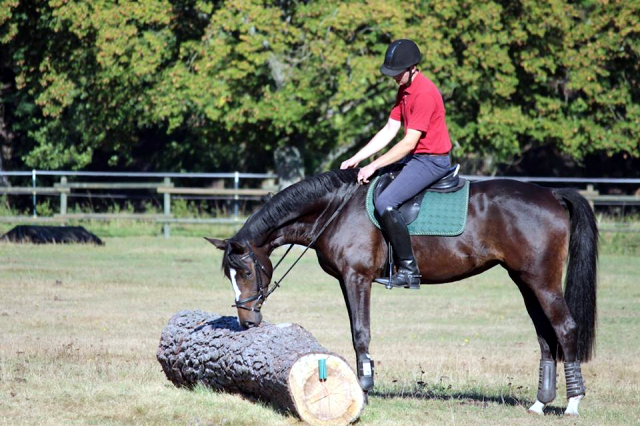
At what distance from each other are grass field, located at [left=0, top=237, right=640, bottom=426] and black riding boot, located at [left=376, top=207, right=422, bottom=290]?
1.04 metres

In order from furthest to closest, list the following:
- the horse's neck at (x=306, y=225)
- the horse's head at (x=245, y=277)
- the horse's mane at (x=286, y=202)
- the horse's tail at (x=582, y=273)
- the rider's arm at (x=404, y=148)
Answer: the horse's tail at (x=582, y=273) → the horse's neck at (x=306, y=225) → the horse's mane at (x=286, y=202) → the horse's head at (x=245, y=277) → the rider's arm at (x=404, y=148)

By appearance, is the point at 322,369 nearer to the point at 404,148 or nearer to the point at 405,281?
the point at 405,281

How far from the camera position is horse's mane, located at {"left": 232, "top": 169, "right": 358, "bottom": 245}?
7.86 metres

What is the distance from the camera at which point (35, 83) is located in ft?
94.2

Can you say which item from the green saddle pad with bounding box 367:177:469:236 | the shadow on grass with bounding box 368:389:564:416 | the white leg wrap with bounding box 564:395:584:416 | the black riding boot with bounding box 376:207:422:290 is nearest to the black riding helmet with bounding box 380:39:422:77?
Result: the green saddle pad with bounding box 367:177:469:236

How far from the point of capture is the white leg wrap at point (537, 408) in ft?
25.9

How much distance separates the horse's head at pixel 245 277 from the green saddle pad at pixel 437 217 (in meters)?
1.05

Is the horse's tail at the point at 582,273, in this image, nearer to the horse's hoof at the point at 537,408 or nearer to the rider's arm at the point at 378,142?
the horse's hoof at the point at 537,408

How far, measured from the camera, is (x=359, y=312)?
7.73 meters

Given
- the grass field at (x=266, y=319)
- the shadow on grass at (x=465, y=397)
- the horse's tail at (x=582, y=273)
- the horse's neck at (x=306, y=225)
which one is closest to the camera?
the grass field at (x=266, y=319)

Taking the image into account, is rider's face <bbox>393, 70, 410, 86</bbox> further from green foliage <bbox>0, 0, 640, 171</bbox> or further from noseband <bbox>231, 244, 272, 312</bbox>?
green foliage <bbox>0, 0, 640, 171</bbox>

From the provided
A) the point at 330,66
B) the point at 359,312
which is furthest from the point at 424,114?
the point at 330,66

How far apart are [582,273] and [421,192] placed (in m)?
1.58

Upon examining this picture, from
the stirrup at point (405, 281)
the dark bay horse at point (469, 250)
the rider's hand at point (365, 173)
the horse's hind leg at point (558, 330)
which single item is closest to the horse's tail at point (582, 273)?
the dark bay horse at point (469, 250)
